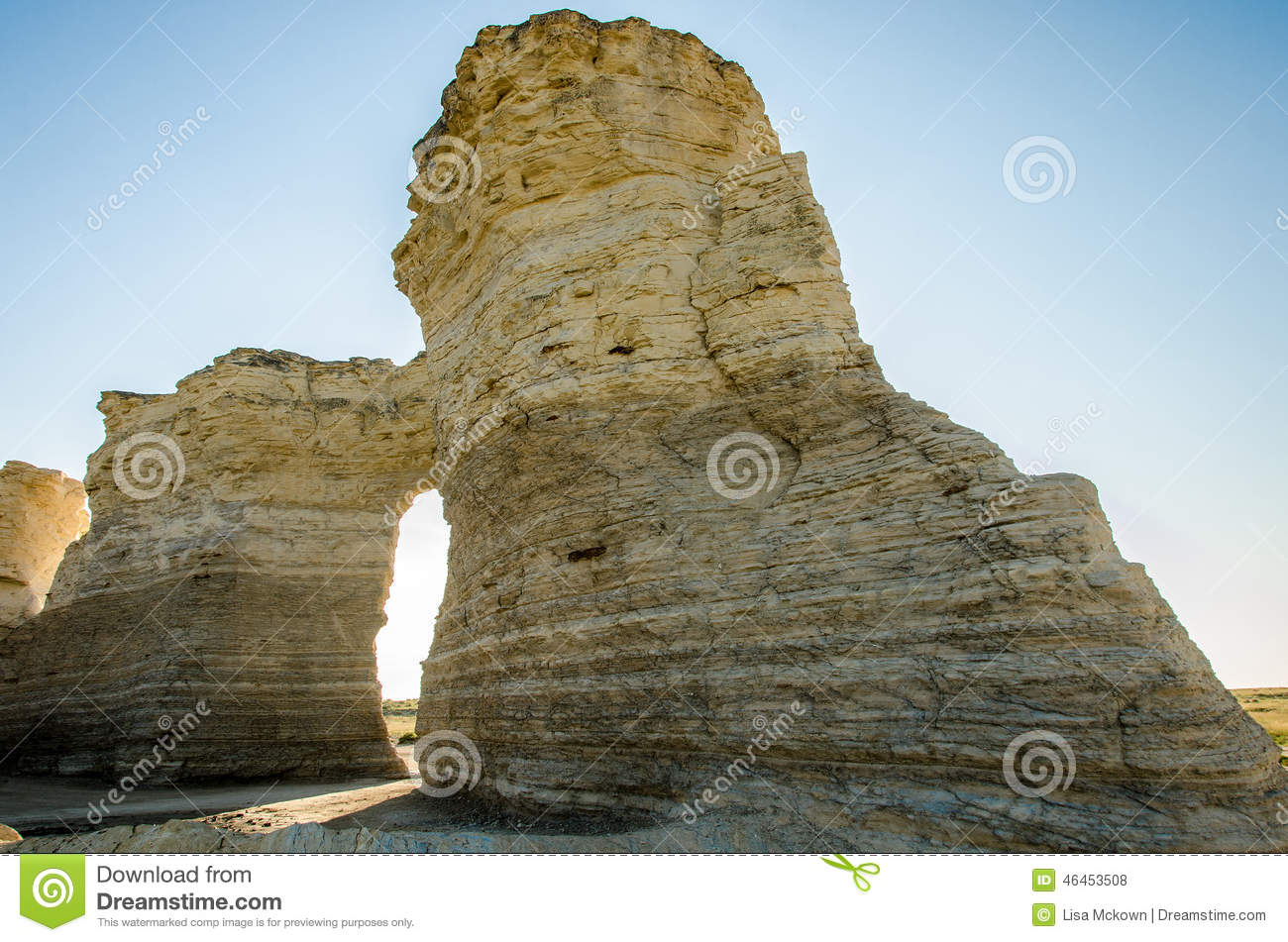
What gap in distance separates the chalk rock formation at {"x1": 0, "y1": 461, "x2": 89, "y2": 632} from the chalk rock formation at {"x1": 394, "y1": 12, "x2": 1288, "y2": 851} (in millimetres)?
17309

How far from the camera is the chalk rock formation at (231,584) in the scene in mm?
14344

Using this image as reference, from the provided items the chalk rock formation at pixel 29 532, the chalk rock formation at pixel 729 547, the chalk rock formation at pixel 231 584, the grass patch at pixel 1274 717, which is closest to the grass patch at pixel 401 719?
the chalk rock formation at pixel 29 532

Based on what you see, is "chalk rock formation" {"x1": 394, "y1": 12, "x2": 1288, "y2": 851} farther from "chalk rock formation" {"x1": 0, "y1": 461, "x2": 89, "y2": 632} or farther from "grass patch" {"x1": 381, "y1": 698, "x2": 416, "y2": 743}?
"grass patch" {"x1": 381, "y1": 698, "x2": 416, "y2": 743}

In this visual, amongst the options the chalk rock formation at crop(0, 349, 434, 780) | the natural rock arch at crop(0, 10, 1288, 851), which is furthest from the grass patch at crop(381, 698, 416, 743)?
the natural rock arch at crop(0, 10, 1288, 851)

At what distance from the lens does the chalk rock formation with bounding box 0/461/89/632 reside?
21.0 metres

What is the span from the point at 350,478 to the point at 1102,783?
1575 centimetres

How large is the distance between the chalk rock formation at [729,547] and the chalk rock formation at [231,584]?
576cm

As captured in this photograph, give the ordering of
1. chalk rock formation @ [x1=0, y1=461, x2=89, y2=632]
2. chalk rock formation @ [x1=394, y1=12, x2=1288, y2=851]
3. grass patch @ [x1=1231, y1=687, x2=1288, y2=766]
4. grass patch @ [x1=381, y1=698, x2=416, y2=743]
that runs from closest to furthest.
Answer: chalk rock formation @ [x1=394, y1=12, x2=1288, y2=851] < chalk rock formation @ [x1=0, y1=461, x2=89, y2=632] < grass patch @ [x1=1231, y1=687, x2=1288, y2=766] < grass patch @ [x1=381, y1=698, x2=416, y2=743]

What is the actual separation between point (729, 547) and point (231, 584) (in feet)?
39.7

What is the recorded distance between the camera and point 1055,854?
477 centimetres

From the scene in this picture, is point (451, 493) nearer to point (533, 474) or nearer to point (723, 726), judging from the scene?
point (533, 474)

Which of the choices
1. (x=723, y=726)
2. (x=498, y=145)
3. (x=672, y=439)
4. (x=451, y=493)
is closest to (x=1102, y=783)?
(x=723, y=726)

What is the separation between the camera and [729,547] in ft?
23.7

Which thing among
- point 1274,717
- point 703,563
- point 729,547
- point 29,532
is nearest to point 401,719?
point 29,532
